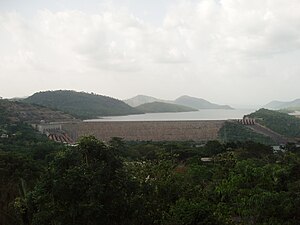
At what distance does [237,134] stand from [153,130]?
10.7 metres

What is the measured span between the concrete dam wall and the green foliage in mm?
1037

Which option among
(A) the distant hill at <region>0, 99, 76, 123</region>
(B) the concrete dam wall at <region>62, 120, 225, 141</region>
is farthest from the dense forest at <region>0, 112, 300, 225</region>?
(A) the distant hill at <region>0, 99, 76, 123</region>

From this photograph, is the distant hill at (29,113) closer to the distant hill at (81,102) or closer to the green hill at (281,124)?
the distant hill at (81,102)

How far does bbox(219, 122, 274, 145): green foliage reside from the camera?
4761 centimetres

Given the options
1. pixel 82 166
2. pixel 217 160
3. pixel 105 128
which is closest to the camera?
pixel 82 166

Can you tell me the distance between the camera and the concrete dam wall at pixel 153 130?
50281 mm

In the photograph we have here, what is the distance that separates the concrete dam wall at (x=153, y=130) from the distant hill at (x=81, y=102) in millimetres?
30666

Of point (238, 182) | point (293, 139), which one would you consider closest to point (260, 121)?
point (293, 139)

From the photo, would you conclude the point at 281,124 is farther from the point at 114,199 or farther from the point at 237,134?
the point at 114,199

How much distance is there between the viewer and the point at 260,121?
5678 centimetres

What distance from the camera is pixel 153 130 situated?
51281mm

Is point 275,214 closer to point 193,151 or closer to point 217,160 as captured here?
point 217,160

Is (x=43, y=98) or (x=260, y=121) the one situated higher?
(x=43, y=98)

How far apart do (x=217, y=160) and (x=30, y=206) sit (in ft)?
47.3
